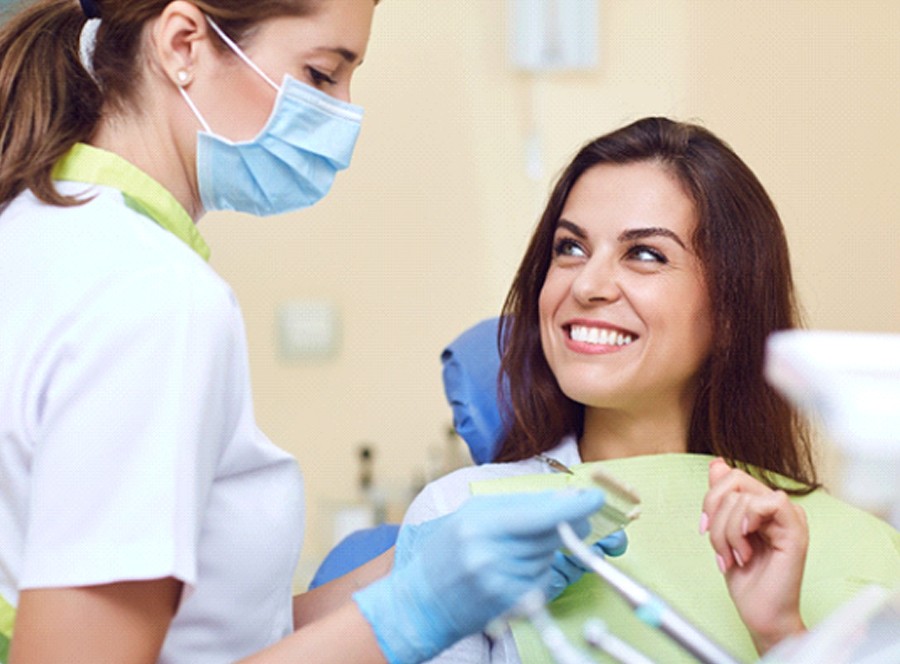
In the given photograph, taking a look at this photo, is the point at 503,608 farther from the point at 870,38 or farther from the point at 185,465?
the point at 870,38

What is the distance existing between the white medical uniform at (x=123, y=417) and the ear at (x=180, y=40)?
128 millimetres

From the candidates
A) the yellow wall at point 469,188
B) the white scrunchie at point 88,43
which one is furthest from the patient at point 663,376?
the yellow wall at point 469,188

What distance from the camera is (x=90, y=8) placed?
46.7 inches

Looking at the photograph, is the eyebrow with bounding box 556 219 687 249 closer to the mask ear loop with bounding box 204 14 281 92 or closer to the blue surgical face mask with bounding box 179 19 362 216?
the blue surgical face mask with bounding box 179 19 362 216

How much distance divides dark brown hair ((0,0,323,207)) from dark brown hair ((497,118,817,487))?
2.26ft

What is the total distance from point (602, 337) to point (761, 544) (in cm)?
38

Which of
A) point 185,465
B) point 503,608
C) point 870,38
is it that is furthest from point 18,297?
point 870,38

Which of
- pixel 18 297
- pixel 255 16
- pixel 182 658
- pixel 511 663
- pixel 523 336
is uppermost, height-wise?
pixel 255 16

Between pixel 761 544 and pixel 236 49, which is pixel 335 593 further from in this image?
pixel 236 49

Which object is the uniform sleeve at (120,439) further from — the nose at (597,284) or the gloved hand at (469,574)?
the nose at (597,284)

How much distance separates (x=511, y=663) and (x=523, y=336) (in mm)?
573

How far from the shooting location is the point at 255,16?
1158mm

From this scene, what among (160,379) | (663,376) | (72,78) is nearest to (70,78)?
(72,78)

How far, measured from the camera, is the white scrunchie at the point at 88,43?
1.19 metres
